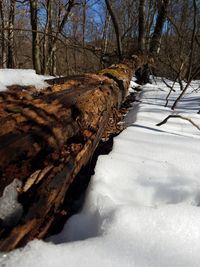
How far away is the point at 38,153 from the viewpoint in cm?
129

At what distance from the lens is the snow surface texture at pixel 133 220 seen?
3.43 feet

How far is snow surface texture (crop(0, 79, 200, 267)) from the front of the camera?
3.43 feet

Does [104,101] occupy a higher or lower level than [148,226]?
higher

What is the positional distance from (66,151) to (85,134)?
0.87 feet

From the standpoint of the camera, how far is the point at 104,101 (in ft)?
7.08

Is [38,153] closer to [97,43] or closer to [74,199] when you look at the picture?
[74,199]

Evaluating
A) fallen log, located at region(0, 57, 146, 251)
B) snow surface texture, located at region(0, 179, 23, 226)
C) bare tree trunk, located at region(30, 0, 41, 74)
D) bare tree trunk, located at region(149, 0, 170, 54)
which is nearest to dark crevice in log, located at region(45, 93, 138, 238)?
fallen log, located at region(0, 57, 146, 251)

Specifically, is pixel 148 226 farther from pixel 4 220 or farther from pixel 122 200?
pixel 4 220

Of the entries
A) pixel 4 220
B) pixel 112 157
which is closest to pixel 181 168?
pixel 112 157

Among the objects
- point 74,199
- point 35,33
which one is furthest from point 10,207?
point 35,33

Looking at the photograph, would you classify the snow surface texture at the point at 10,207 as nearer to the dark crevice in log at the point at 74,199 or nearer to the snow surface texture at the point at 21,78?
the dark crevice in log at the point at 74,199

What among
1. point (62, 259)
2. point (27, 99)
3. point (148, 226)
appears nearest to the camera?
point (62, 259)

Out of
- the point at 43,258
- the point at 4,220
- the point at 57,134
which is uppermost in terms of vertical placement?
the point at 57,134

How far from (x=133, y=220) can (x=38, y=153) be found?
46 centimetres
